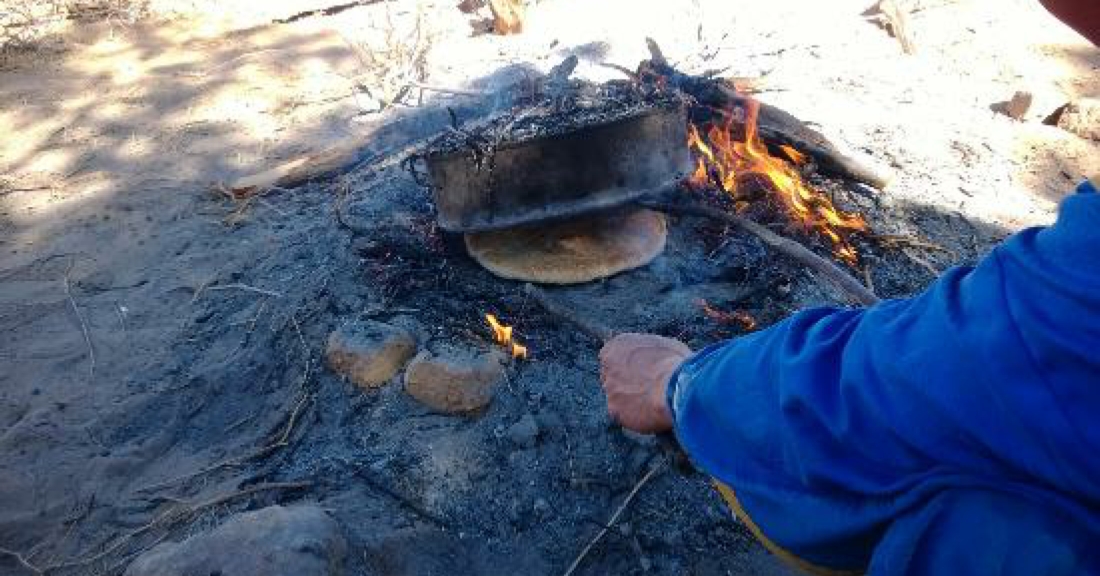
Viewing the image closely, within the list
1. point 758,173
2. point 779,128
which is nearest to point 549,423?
point 758,173

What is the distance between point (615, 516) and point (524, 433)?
40 centimetres

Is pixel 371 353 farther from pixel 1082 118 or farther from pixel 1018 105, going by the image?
pixel 1082 118

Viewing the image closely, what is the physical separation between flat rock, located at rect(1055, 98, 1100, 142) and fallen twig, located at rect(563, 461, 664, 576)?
160 inches

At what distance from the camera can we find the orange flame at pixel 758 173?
3471 millimetres

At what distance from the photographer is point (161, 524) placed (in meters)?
2.57

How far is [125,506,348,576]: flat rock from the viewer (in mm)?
2000

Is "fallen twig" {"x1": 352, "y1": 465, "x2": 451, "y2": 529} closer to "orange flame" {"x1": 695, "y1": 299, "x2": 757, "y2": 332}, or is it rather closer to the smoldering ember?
the smoldering ember

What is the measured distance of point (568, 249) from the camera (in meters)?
3.23

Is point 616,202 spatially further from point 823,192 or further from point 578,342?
point 823,192

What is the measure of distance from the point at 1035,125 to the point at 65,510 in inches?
216

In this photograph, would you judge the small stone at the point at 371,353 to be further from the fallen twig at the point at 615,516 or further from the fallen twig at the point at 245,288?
the fallen twig at the point at 615,516

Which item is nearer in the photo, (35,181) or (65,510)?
(65,510)

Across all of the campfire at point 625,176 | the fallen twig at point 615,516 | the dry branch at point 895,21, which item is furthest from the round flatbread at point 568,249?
the dry branch at point 895,21

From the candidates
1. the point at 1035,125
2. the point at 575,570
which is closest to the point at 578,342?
the point at 575,570
